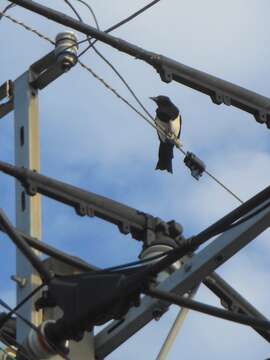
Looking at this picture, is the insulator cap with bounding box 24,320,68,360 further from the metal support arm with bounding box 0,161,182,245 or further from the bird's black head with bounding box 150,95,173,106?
the bird's black head with bounding box 150,95,173,106

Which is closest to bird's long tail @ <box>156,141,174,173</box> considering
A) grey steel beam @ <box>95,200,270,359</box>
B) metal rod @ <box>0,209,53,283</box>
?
grey steel beam @ <box>95,200,270,359</box>

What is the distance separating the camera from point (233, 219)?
18.8 feet

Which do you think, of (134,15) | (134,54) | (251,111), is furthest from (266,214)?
(134,15)

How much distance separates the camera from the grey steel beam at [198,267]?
253 inches

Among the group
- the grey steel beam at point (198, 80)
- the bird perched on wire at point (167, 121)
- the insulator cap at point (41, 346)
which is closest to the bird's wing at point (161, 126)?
the bird perched on wire at point (167, 121)

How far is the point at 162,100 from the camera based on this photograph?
7.98m

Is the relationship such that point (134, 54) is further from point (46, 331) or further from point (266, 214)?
point (46, 331)

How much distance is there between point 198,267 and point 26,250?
0.89 m

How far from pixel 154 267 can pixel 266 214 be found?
0.90 metres

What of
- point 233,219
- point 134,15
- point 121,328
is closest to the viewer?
point 233,219

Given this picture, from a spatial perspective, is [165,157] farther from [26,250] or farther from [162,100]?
[26,250]

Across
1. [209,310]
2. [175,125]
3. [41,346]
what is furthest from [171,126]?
[209,310]

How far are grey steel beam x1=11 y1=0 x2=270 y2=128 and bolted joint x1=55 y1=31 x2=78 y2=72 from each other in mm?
623

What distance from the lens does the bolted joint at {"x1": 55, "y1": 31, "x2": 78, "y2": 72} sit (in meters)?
7.57
